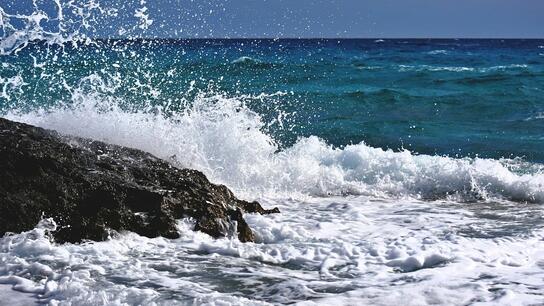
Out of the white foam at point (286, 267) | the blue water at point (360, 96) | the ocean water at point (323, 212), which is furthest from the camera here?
the blue water at point (360, 96)

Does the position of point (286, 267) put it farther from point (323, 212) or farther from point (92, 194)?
point (323, 212)

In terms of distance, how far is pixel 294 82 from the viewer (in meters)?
20.4

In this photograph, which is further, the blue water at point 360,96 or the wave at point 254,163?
the blue water at point 360,96

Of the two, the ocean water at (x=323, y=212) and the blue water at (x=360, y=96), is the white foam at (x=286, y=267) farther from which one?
the blue water at (x=360, y=96)

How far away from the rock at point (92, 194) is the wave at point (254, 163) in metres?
1.36

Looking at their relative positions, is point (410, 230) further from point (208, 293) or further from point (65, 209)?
point (65, 209)

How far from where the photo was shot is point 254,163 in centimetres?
815

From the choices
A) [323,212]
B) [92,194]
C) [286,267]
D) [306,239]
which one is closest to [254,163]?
[323,212]

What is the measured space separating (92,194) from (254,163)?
3.32 m

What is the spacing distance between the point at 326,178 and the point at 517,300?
14.0 ft

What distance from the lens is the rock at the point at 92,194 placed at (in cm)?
491

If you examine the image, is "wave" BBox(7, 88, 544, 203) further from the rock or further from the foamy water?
the rock

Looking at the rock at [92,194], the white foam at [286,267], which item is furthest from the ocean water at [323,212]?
the rock at [92,194]

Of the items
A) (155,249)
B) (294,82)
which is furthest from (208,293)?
(294,82)
